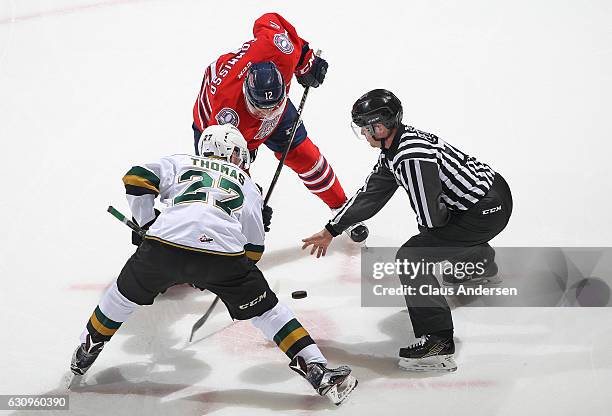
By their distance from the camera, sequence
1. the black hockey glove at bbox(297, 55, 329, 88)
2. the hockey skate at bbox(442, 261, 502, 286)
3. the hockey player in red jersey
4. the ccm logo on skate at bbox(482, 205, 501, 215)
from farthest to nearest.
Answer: the black hockey glove at bbox(297, 55, 329, 88) < the hockey skate at bbox(442, 261, 502, 286) < the hockey player in red jersey < the ccm logo on skate at bbox(482, 205, 501, 215)

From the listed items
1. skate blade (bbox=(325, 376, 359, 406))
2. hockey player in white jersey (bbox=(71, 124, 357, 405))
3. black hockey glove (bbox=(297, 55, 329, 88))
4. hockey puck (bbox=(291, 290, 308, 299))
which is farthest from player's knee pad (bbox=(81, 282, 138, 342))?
black hockey glove (bbox=(297, 55, 329, 88))

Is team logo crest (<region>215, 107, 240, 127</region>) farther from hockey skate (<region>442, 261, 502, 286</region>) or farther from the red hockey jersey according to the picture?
hockey skate (<region>442, 261, 502, 286</region>)

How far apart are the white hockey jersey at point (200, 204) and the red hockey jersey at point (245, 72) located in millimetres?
684

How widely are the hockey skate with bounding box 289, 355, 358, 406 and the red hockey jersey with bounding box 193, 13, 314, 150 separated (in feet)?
4.18

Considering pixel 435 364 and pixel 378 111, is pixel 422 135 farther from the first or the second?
pixel 435 364

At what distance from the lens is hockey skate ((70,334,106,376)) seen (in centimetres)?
309

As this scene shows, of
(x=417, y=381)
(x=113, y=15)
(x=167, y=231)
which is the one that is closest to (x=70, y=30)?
(x=113, y=15)

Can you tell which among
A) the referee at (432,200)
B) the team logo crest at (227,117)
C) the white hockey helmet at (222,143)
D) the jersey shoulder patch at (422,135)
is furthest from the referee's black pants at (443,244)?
the team logo crest at (227,117)

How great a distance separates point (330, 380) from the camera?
293 centimetres

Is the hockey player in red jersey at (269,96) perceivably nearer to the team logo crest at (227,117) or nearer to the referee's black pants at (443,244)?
the team logo crest at (227,117)

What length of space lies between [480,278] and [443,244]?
1.84 feet

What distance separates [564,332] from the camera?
3.46 meters

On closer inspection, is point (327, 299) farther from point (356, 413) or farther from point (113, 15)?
point (113, 15)

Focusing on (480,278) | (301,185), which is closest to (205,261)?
(480,278)
